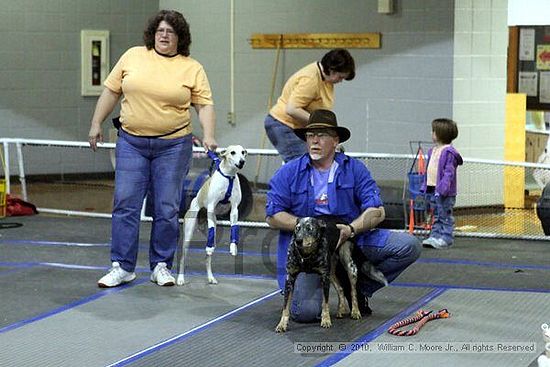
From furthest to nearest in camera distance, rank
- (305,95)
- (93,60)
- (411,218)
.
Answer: (93,60), (411,218), (305,95)

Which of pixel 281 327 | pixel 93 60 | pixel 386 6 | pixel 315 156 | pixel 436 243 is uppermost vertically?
pixel 386 6

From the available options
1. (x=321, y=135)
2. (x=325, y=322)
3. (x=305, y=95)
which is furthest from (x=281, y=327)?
(x=305, y=95)

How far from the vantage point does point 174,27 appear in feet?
23.1

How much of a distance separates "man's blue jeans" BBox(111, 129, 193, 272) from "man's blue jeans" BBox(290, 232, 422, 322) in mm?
1342

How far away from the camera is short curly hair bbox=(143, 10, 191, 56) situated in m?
7.03

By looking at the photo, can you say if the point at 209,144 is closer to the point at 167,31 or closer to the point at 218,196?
the point at 218,196

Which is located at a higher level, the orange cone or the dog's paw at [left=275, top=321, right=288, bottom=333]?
the orange cone

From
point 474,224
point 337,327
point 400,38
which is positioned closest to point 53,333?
point 337,327

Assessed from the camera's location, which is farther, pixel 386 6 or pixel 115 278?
pixel 386 6

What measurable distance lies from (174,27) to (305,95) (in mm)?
1530

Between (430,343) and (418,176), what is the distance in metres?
3.74

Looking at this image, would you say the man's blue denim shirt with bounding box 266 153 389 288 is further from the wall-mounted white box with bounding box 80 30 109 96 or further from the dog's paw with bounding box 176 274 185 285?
the wall-mounted white box with bounding box 80 30 109 96

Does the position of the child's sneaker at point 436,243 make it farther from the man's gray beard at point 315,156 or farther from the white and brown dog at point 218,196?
the man's gray beard at point 315,156

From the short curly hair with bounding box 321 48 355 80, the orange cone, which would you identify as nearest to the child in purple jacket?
the orange cone
